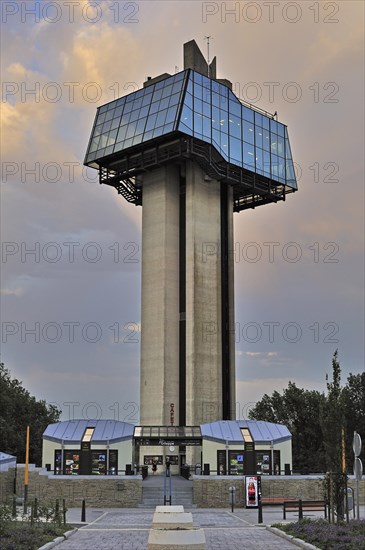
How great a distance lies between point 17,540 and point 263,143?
5885 centimetres

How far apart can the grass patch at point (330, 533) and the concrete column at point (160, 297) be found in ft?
127

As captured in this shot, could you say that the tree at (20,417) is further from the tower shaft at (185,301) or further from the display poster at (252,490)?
the display poster at (252,490)

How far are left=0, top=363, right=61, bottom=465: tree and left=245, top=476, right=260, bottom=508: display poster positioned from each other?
135 ft

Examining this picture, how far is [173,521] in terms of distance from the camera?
14211mm

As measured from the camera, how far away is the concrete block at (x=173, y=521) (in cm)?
1409

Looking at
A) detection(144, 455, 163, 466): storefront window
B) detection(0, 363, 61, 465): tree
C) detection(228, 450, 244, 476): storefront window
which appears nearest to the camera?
detection(228, 450, 244, 476): storefront window

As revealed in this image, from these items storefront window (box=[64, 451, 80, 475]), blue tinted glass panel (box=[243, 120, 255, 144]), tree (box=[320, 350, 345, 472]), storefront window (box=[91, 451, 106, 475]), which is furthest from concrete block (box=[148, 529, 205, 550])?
blue tinted glass panel (box=[243, 120, 255, 144])

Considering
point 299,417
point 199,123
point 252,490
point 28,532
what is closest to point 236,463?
point 252,490

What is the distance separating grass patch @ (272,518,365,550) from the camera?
20.3 metres

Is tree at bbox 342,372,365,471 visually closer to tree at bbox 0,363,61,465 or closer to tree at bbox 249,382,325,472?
tree at bbox 249,382,325,472

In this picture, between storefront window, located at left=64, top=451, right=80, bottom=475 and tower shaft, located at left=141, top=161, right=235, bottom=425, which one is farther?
tower shaft, located at left=141, top=161, right=235, bottom=425

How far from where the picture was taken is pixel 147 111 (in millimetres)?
69312

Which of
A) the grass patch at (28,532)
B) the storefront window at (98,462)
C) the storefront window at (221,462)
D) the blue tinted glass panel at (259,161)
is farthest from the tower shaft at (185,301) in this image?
the grass patch at (28,532)

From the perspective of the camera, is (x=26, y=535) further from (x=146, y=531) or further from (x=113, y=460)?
(x=113, y=460)
